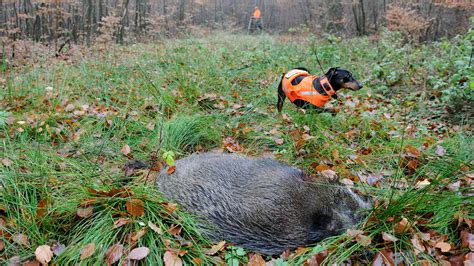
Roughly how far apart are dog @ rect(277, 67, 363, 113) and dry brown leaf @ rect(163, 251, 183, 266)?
10.4 feet

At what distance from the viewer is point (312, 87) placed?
16.8 ft

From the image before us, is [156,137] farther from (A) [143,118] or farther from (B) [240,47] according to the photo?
(B) [240,47]

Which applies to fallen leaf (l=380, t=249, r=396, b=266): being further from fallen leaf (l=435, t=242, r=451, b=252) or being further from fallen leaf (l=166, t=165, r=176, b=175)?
fallen leaf (l=166, t=165, r=176, b=175)

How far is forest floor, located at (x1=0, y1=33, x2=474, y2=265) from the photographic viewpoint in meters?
2.49

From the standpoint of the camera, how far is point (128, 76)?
6988mm

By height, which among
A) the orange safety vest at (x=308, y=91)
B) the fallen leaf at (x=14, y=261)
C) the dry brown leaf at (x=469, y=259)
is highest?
the orange safety vest at (x=308, y=91)

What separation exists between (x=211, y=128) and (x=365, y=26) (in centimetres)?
1244

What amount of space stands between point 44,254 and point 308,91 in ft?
12.5

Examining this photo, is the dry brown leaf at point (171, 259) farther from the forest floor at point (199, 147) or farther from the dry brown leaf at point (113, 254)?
the dry brown leaf at point (113, 254)

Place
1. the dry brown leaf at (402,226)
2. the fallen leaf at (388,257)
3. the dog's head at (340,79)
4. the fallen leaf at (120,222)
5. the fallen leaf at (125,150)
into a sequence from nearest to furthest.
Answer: the fallen leaf at (388,257) < the dry brown leaf at (402,226) < the fallen leaf at (120,222) < the fallen leaf at (125,150) < the dog's head at (340,79)

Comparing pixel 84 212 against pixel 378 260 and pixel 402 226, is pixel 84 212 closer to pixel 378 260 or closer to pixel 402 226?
pixel 378 260

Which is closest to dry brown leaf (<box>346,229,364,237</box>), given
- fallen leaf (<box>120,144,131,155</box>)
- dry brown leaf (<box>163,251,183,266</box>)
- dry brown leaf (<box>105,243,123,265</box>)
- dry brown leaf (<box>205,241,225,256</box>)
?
dry brown leaf (<box>205,241,225,256</box>)

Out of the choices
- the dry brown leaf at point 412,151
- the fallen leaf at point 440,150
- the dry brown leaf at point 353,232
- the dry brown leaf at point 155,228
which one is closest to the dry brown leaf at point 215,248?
the dry brown leaf at point 155,228

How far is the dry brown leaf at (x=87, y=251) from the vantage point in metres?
2.35
